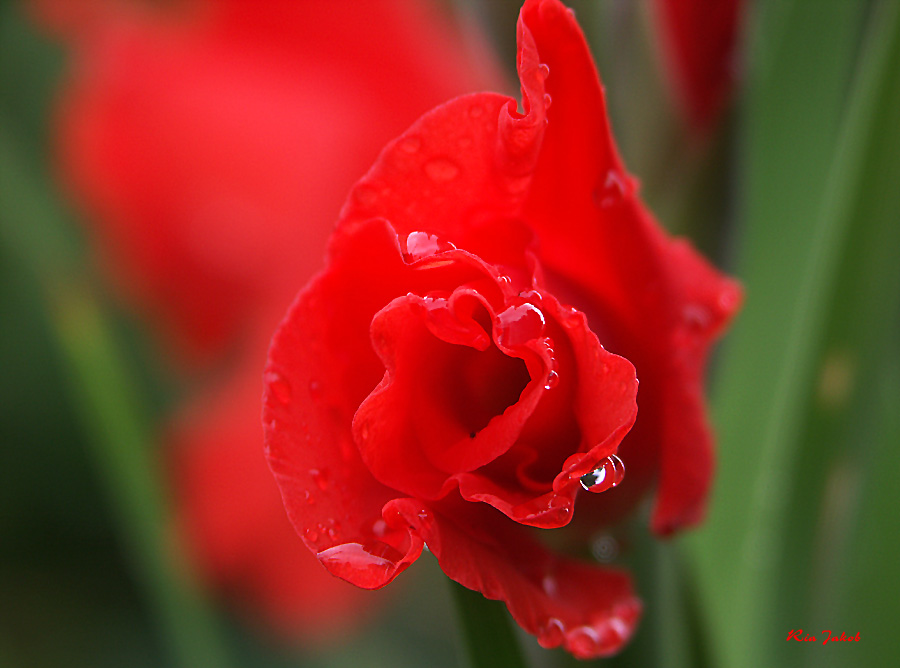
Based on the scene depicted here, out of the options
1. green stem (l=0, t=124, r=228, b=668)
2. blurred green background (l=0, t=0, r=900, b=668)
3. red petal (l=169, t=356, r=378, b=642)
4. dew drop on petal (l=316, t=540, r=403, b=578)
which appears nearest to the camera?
dew drop on petal (l=316, t=540, r=403, b=578)

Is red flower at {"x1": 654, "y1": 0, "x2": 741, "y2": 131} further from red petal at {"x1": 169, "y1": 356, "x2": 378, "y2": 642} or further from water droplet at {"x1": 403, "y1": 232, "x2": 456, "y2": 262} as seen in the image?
red petal at {"x1": 169, "y1": 356, "x2": 378, "y2": 642}

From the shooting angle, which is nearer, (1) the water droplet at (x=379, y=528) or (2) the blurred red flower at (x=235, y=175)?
(1) the water droplet at (x=379, y=528)

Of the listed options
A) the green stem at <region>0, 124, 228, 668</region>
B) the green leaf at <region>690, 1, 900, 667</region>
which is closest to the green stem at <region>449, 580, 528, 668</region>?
the green leaf at <region>690, 1, 900, 667</region>

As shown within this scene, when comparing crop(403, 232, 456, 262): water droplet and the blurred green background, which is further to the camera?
the blurred green background

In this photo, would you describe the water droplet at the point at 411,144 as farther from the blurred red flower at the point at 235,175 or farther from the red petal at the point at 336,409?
the blurred red flower at the point at 235,175

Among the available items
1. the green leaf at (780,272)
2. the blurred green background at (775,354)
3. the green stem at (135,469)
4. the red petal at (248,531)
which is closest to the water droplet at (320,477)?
the blurred green background at (775,354)

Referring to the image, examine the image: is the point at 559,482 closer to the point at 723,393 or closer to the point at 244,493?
the point at 723,393
